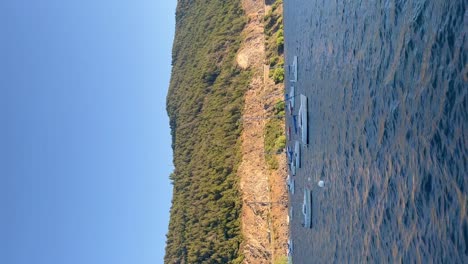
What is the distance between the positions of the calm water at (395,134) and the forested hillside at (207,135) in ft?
66.2

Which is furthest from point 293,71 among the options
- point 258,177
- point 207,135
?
point 207,135

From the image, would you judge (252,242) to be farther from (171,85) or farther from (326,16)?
→ (171,85)

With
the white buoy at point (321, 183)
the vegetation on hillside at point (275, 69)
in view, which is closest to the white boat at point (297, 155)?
the white buoy at point (321, 183)

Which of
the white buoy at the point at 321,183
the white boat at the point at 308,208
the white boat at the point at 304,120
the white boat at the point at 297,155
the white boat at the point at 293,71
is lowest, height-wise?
the white boat at the point at 308,208

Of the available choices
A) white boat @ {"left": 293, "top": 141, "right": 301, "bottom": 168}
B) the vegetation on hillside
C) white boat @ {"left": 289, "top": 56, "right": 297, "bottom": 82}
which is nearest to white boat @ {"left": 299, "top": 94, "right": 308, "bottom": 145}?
white boat @ {"left": 293, "top": 141, "right": 301, "bottom": 168}

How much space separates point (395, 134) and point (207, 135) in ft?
107

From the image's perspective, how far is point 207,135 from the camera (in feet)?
136

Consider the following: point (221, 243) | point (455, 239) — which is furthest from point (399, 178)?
point (221, 243)

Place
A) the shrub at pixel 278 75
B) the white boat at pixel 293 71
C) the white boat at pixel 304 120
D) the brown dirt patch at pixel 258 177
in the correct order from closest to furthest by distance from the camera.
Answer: the white boat at pixel 304 120 → the white boat at pixel 293 71 → the brown dirt patch at pixel 258 177 → the shrub at pixel 278 75

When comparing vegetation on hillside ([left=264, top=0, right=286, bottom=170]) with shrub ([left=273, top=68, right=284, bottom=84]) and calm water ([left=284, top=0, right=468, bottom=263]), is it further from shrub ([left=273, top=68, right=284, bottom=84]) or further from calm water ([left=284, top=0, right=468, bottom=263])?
calm water ([left=284, top=0, right=468, bottom=263])

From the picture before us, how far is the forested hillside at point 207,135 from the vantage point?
36281 mm

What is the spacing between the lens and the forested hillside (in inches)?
1428

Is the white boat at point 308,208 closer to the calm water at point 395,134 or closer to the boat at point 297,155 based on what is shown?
the calm water at point 395,134

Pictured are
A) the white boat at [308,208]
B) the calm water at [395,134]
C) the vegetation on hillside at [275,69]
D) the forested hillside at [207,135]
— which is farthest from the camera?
the forested hillside at [207,135]
